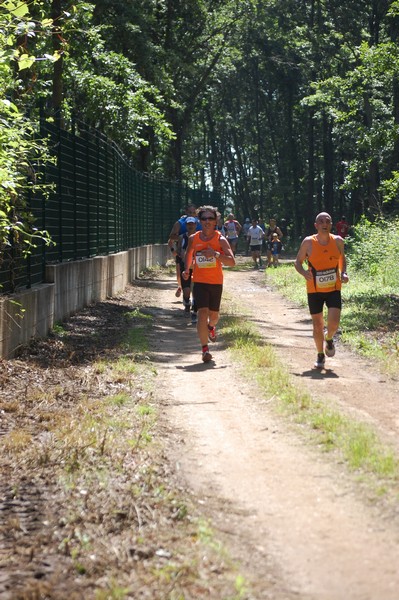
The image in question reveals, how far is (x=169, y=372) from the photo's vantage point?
1123 cm

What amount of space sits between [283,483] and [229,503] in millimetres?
513

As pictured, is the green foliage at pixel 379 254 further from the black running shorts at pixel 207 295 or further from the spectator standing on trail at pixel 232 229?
the black running shorts at pixel 207 295

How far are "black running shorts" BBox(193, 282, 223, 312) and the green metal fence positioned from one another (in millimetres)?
2050

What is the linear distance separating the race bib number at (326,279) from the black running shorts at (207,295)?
1.33 metres

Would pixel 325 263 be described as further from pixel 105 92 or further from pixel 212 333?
pixel 105 92

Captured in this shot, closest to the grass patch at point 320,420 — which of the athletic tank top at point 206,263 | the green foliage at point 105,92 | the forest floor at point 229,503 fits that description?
the forest floor at point 229,503

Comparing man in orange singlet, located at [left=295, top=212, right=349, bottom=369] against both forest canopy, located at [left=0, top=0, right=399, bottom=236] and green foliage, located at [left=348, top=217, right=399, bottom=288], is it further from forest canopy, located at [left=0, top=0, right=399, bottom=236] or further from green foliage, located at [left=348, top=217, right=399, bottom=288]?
green foliage, located at [left=348, top=217, right=399, bottom=288]

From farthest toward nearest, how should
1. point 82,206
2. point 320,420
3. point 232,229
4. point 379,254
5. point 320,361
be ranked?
1. point 232,229
2. point 379,254
3. point 82,206
4. point 320,361
5. point 320,420

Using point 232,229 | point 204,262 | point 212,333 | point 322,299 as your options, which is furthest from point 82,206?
point 232,229

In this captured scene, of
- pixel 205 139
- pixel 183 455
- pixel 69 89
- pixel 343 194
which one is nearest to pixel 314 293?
pixel 183 455

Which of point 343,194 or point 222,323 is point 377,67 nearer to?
point 222,323

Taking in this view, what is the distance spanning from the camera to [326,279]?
11.6 metres

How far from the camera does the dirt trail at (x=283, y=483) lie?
4887 mm

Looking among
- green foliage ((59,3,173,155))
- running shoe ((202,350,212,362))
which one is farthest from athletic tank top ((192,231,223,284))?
green foliage ((59,3,173,155))
